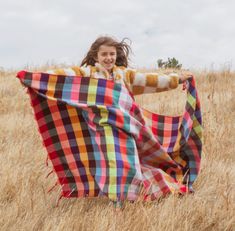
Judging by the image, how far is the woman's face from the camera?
13.6 feet

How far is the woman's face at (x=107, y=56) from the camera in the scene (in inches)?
164

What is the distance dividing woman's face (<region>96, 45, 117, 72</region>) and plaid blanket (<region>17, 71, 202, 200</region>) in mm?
301

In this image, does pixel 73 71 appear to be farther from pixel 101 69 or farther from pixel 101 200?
pixel 101 200

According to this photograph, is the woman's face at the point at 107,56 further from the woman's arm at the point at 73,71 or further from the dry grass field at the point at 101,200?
the dry grass field at the point at 101,200

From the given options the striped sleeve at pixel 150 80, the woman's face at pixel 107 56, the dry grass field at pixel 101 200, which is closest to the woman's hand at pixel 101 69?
the woman's face at pixel 107 56

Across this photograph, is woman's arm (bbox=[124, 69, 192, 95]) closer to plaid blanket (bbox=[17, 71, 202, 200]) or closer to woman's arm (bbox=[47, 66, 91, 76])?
plaid blanket (bbox=[17, 71, 202, 200])

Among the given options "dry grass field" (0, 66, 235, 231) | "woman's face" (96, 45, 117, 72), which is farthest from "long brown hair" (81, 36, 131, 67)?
"dry grass field" (0, 66, 235, 231)

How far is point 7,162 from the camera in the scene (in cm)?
454

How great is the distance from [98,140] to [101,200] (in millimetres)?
507

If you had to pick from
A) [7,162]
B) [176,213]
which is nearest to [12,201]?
[7,162]

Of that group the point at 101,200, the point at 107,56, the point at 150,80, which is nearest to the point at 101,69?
the point at 107,56

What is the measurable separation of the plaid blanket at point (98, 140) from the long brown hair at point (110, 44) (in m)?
0.45

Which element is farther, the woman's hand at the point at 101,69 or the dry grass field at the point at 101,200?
the woman's hand at the point at 101,69

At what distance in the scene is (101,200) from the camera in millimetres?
3936
